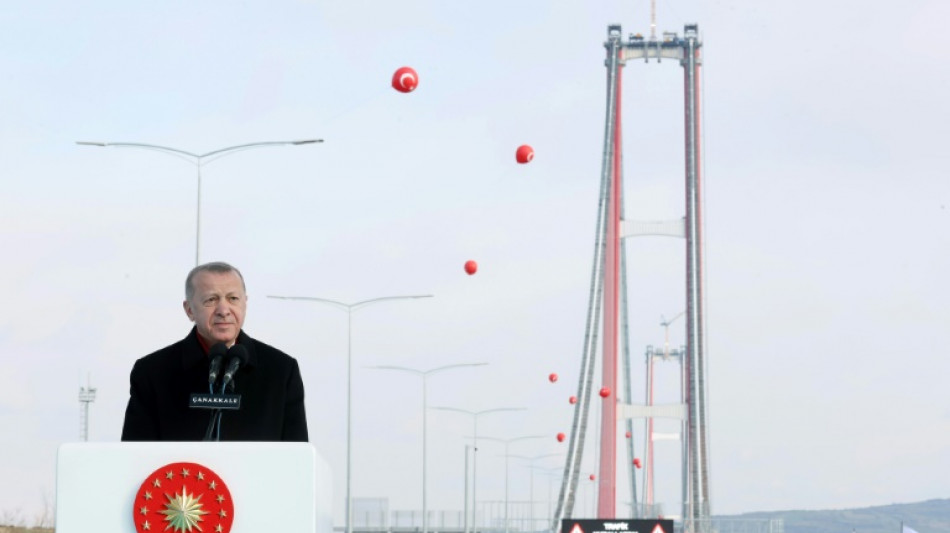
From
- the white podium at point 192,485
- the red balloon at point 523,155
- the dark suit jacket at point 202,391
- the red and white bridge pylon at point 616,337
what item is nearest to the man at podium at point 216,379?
the dark suit jacket at point 202,391

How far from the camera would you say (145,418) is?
11.3 feet

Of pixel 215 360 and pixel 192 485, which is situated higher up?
pixel 215 360

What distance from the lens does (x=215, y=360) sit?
3.27 metres

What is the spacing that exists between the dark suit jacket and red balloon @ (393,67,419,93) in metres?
12.5

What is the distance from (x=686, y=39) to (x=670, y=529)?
53450 mm

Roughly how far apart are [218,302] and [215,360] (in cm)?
13

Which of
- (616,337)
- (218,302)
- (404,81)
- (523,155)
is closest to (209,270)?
(218,302)

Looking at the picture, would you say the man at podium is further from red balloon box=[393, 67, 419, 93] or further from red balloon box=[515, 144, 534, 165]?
red balloon box=[515, 144, 534, 165]

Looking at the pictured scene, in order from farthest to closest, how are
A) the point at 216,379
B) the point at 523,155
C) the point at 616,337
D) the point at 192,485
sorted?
the point at 616,337 → the point at 523,155 → the point at 216,379 → the point at 192,485

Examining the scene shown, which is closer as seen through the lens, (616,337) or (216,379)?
(216,379)

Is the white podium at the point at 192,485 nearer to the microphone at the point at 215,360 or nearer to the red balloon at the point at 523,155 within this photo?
the microphone at the point at 215,360

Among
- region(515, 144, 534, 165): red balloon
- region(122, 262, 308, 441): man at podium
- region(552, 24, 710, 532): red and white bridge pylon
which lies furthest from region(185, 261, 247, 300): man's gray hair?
region(552, 24, 710, 532): red and white bridge pylon

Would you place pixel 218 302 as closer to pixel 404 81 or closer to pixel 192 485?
pixel 192 485

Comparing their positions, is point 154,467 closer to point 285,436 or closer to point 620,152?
point 285,436
